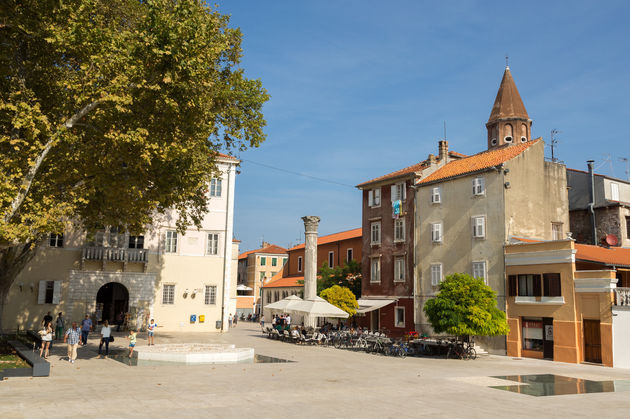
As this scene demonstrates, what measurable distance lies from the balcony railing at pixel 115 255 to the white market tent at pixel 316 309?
11.6 m

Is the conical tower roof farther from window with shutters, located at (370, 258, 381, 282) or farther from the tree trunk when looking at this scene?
the tree trunk

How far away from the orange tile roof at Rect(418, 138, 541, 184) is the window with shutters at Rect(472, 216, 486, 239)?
131 inches

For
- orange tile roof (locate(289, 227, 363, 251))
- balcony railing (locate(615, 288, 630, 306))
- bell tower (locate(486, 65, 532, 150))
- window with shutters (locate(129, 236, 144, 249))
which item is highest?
bell tower (locate(486, 65, 532, 150))

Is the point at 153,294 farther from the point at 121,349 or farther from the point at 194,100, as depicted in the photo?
the point at 194,100

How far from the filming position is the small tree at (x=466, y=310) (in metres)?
30.0

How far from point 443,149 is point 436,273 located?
36.7ft

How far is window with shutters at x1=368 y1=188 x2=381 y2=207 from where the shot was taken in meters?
46.5

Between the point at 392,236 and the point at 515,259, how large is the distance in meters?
12.3

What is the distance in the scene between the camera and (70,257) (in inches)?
1455

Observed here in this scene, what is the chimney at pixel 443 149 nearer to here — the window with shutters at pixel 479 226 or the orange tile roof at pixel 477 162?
the orange tile roof at pixel 477 162

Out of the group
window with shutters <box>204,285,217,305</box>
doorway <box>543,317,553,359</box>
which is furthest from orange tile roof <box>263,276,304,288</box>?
doorway <box>543,317,553,359</box>

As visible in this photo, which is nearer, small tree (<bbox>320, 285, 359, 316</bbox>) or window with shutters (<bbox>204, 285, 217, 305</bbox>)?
small tree (<bbox>320, 285, 359, 316</bbox>)

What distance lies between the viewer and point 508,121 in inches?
2124

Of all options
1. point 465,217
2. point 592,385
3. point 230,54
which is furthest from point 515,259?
point 230,54
